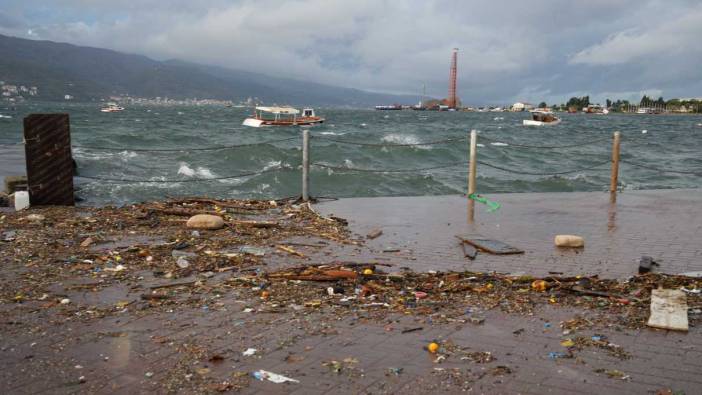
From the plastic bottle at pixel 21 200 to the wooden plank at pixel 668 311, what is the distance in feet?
32.1

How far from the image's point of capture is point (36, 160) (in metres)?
10.1

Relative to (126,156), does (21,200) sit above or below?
above

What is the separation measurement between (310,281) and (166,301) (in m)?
1.40

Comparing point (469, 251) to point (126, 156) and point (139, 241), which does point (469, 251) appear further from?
point (126, 156)

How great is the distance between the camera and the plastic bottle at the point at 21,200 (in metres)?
9.94

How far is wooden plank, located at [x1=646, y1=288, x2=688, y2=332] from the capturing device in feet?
14.7

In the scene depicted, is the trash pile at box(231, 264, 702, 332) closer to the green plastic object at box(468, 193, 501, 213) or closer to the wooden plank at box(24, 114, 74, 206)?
the green plastic object at box(468, 193, 501, 213)

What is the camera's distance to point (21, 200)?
32.8 feet

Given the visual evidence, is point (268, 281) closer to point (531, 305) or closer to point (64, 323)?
point (64, 323)

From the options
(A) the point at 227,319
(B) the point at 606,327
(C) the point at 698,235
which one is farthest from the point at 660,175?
(A) the point at 227,319

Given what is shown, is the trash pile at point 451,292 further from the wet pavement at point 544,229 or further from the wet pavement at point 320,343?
the wet pavement at point 544,229

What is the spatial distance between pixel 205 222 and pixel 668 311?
605cm

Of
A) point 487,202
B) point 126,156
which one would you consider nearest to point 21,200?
point 487,202

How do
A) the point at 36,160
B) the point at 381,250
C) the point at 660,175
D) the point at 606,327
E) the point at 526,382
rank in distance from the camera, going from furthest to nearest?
the point at 660,175 < the point at 36,160 < the point at 381,250 < the point at 606,327 < the point at 526,382
